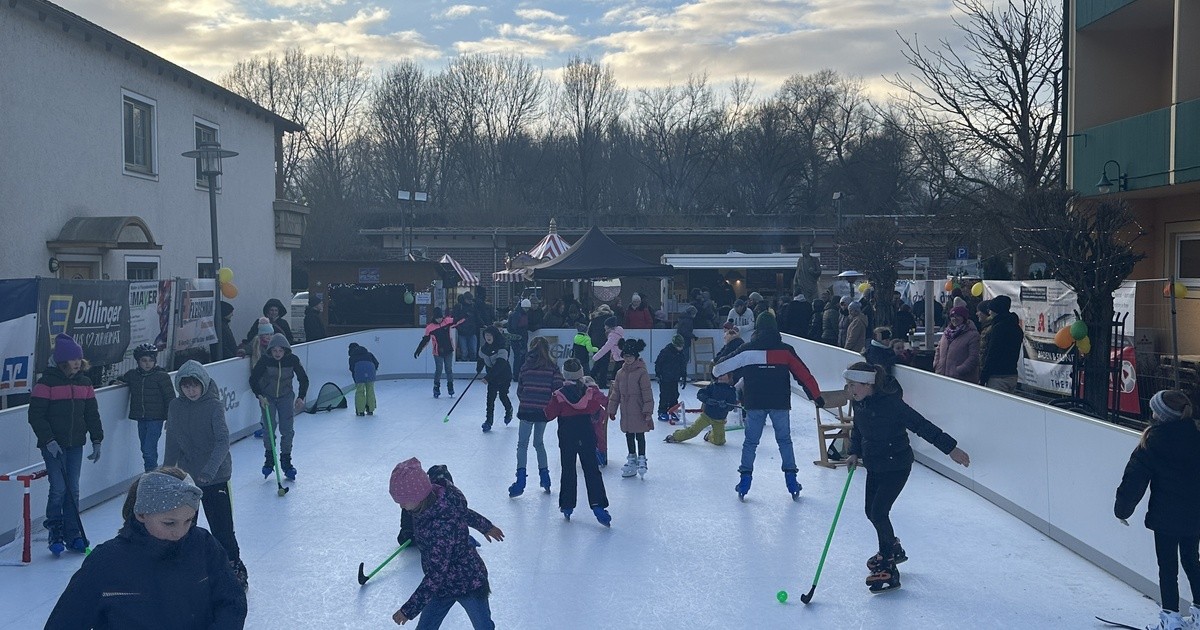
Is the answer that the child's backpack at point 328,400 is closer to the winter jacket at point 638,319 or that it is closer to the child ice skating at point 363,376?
the child ice skating at point 363,376

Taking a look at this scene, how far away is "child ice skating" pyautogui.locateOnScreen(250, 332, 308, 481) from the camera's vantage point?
397 inches

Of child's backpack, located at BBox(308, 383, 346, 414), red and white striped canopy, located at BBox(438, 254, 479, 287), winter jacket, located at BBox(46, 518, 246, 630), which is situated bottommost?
child's backpack, located at BBox(308, 383, 346, 414)

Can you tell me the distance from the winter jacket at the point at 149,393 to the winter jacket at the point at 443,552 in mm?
5654

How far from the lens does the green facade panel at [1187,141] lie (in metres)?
13.5

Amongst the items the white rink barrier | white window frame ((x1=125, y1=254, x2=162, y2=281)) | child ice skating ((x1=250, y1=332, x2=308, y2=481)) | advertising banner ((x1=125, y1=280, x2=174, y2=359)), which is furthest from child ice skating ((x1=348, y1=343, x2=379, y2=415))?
child ice skating ((x1=250, y1=332, x2=308, y2=481))

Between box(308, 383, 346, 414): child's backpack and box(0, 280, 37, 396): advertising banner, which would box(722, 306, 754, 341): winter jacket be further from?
box(0, 280, 37, 396): advertising banner

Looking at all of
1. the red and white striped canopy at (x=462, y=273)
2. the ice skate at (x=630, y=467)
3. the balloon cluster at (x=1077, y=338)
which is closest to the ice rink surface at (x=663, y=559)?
the ice skate at (x=630, y=467)

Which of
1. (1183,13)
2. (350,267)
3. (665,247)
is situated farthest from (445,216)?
(1183,13)

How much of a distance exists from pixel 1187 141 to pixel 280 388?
12.4 m

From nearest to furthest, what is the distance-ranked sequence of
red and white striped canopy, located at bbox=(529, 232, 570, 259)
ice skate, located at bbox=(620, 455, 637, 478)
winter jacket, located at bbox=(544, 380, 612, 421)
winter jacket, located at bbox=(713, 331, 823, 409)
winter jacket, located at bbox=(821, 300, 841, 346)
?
1. winter jacket, located at bbox=(544, 380, 612, 421)
2. winter jacket, located at bbox=(713, 331, 823, 409)
3. ice skate, located at bbox=(620, 455, 637, 478)
4. winter jacket, located at bbox=(821, 300, 841, 346)
5. red and white striped canopy, located at bbox=(529, 232, 570, 259)

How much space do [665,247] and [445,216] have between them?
10.4m

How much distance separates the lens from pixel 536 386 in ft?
31.1

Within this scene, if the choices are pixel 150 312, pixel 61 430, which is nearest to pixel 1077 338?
pixel 61 430

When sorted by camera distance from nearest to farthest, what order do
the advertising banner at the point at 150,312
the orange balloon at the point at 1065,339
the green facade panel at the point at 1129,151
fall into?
1. the orange balloon at the point at 1065,339
2. the advertising banner at the point at 150,312
3. the green facade panel at the point at 1129,151
